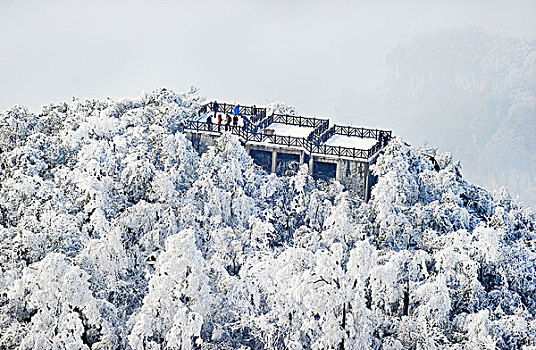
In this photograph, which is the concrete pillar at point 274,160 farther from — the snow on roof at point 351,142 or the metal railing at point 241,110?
the metal railing at point 241,110

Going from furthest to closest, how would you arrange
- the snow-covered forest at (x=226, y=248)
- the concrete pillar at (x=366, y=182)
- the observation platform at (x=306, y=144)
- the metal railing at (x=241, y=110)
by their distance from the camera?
the metal railing at (x=241, y=110), the observation platform at (x=306, y=144), the concrete pillar at (x=366, y=182), the snow-covered forest at (x=226, y=248)

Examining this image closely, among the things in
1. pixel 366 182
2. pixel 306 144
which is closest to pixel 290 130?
pixel 306 144

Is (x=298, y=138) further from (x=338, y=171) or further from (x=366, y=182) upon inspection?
(x=366, y=182)

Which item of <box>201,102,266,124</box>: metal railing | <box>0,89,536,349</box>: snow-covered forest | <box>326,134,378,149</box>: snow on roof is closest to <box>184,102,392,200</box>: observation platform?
<box>326,134,378,149</box>: snow on roof

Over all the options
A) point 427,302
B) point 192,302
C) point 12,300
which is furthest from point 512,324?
point 12,300

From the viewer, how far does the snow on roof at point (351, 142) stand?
47.9m

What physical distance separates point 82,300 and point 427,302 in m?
13.1

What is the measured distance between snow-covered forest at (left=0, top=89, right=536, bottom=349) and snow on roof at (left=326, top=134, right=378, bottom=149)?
2491mm

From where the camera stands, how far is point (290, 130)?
164ft

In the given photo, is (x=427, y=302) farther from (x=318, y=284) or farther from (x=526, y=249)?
(x=526, y=249)

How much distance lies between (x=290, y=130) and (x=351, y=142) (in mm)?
3584

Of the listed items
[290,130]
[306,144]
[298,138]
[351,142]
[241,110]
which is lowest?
[306,144]

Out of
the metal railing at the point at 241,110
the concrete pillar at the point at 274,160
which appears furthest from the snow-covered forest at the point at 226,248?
the metal railing at the point at 241,110

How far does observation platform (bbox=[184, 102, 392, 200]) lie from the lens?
45.5m
